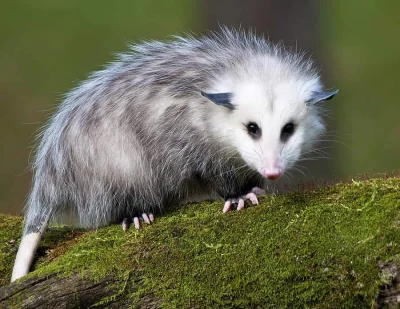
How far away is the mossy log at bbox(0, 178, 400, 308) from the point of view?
8.86 feet

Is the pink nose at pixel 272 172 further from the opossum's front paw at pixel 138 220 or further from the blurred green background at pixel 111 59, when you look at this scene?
the blurred green background at pixel 111 59

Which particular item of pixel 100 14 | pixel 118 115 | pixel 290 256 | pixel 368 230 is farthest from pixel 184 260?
pixel 100 14

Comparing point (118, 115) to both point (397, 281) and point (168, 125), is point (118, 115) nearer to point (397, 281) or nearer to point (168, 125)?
point (168, 125)

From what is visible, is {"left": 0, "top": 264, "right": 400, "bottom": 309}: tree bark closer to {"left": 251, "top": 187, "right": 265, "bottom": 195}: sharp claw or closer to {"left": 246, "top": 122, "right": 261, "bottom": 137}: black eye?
{"left": 246, "top": 122, "right": 261, "bottom": 137}: black eye

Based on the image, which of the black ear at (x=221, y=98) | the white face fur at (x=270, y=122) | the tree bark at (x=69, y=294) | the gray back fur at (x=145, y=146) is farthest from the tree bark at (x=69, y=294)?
the black ear at (x=221, y=98)

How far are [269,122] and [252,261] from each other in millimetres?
610

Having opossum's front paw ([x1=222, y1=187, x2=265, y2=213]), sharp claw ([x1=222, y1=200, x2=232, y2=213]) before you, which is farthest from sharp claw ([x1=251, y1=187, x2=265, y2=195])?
sharp claw ([x1=222, y1=200, x2=232, y2=213])

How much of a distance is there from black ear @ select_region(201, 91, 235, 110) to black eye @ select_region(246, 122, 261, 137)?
0.10 meters

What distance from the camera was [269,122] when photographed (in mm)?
3150

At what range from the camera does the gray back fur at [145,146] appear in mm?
3482

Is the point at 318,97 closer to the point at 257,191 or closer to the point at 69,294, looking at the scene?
the point at 257,191

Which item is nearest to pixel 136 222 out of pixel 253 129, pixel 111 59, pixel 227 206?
pixel 227 206

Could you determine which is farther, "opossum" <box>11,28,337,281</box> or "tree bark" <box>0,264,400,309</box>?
"opossum" <box>11,28,337,281</box>

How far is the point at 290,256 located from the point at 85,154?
3.81 ft
